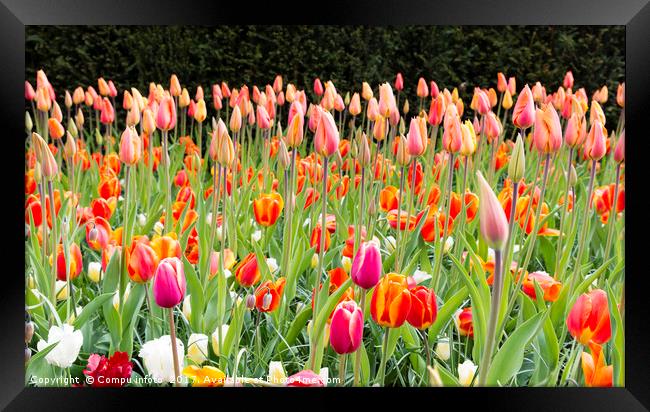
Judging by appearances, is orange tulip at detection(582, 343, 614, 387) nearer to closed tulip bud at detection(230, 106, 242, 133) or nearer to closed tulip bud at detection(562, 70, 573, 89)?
closed tulip bud at detection(562, 70, 573, 89)

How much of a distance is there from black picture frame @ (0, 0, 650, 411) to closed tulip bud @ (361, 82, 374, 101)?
32 cm

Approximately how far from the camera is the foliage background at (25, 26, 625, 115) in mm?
2027

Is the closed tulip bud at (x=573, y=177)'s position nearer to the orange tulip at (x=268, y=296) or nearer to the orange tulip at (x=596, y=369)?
the orange tulip at (x=596, y=369)

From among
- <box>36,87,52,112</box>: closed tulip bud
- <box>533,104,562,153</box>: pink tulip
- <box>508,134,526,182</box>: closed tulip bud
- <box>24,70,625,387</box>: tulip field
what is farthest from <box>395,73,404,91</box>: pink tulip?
<box>36,87,52,112</box>: closed tulip bud

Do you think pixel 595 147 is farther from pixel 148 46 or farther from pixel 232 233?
pixel 148 46

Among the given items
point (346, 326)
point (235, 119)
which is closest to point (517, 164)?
point (346, 326)

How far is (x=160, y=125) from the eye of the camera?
1.92 m

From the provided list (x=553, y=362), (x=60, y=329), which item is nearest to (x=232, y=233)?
(x=60, y=329)

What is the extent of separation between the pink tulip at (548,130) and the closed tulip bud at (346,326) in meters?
0.60

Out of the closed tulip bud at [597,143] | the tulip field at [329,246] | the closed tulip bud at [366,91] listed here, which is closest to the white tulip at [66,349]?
the tulip field at [329,246]

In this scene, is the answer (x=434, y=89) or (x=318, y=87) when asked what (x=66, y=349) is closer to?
(x=318, y=87)

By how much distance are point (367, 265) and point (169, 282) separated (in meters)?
0.41

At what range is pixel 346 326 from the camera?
139cm
